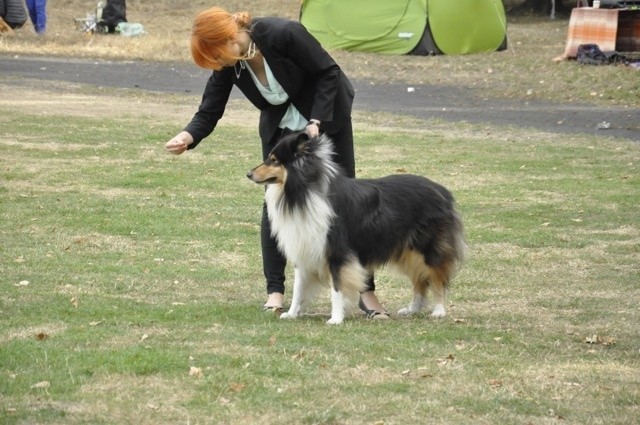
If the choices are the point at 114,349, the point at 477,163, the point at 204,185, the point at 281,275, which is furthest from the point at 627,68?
the point at 114,349

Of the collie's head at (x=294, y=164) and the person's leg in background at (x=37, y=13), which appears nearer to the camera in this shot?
the collie's head at (x=294, y=164)

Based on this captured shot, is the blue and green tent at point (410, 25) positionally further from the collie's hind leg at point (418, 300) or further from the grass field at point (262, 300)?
the collie's hind leg at point (418, 300)

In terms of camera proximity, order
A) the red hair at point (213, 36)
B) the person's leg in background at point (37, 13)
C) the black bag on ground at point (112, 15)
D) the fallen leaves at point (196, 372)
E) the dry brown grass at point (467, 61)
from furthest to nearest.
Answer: the black bag on ground at point (112, 15)
the person's leg in background at point (37, 13)
the dry brown grass at point (467, 61)
the red hair at point (213, 36)
the fallen leaves at point (196, 372)

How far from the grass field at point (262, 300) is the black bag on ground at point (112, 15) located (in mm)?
16935

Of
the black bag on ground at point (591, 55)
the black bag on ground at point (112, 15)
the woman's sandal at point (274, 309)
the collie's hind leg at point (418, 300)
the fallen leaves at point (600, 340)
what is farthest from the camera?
the black bag on ground at point (112, 15)

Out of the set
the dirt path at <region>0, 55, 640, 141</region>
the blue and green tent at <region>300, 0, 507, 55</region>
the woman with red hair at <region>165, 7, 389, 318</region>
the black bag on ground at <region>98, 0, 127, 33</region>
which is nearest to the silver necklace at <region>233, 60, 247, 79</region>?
the woman with red hair at <region>165, 7, 389, 318</region>

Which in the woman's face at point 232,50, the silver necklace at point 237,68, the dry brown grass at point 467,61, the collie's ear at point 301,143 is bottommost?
the dry brown grass at point 467,61

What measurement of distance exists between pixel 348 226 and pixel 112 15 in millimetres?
27053

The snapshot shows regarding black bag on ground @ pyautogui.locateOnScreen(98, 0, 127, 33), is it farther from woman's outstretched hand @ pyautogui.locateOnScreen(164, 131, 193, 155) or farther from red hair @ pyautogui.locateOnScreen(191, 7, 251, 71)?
red hair @ pyautogui.locateOnScreen(191, 7, 251, 71)

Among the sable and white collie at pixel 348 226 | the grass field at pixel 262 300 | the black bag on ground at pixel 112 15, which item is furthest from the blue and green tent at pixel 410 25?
the sable and white collie at pixel 348 226

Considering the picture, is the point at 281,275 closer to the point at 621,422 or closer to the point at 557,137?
the point at 621,422

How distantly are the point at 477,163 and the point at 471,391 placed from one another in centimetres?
970

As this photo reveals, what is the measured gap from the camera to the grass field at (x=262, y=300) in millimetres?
5621

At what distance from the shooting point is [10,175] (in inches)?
546
